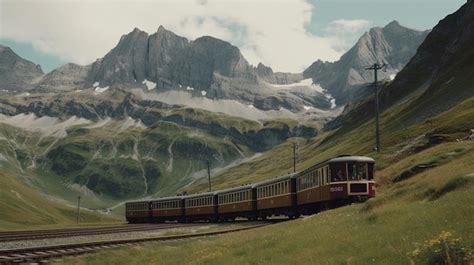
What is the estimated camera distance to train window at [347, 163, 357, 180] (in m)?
41.7

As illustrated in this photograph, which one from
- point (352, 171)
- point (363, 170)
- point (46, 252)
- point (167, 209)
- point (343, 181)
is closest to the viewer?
point (46, 252)

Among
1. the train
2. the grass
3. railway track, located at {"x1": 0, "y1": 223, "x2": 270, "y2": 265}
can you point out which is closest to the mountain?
the train

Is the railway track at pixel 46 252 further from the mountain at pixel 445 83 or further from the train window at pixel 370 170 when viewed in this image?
the mountain at pixel 445 83

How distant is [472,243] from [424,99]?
13908cm

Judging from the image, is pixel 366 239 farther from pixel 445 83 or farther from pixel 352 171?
pixel 445 83

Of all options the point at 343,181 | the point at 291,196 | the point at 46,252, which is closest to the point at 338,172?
the point at 343,181

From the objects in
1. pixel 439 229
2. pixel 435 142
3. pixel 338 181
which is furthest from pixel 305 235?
pixel 435 142

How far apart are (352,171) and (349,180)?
860 mm

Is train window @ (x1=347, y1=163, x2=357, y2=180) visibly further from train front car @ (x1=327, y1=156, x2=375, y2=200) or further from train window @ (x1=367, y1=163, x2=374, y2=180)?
train window @ (x1=367, y1=163, x2=374, y2=180)

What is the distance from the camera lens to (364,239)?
1919 centimetres

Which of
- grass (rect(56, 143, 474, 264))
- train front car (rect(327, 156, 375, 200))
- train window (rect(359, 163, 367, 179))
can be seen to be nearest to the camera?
→ grass (rect(56, 143, 474, 264))

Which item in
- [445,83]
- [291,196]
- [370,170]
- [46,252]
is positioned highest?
[445,83]

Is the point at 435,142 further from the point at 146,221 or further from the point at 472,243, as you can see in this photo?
the point at 472,243

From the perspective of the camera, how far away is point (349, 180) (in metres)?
41.5
